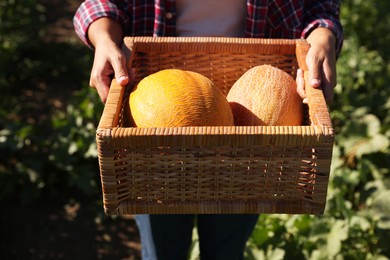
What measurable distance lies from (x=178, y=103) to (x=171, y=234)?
729mm

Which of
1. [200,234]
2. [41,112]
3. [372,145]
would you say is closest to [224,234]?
[200,234]

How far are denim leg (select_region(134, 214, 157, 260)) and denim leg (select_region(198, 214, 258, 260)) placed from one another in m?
0.17

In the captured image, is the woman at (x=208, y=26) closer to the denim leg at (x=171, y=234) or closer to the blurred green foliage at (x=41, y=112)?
the denim leg at (x=171, y=234)

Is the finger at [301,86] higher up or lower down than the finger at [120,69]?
lower down

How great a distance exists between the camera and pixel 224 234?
2047 mm

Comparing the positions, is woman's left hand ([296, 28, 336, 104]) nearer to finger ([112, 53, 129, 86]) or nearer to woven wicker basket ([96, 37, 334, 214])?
woven wicker basket ([96, 37, 334, 214])

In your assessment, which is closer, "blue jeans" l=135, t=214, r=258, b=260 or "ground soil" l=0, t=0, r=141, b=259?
"blue jeans" l=135, t=214, r=258, b=260

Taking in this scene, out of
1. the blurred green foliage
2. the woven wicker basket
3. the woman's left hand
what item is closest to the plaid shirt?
the woman's left hand

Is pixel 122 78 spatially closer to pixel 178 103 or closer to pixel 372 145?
pixel 178 103

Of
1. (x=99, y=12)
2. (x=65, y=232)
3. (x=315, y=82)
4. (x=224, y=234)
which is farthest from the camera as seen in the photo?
(x=65, y=232)

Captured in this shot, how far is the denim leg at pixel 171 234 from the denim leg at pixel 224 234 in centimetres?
5

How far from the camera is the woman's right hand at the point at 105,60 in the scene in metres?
1.61

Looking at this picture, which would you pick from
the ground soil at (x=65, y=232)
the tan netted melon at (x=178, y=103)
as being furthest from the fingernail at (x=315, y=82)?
the ground soil at (x=65, y=232)

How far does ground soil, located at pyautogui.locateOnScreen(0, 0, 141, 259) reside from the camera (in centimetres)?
318
